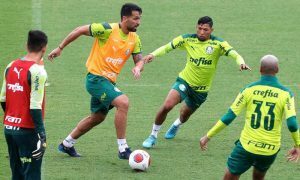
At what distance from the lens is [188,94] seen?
14.3 meters

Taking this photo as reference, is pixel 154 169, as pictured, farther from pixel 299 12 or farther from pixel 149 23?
pixel 299 12

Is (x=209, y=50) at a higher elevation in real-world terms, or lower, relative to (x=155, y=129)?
higher

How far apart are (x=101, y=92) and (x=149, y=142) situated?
4.76 ft

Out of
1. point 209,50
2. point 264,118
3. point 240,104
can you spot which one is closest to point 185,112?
point 209,50

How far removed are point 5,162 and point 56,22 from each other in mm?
9094

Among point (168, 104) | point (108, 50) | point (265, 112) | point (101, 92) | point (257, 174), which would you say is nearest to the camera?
point (265, 112)

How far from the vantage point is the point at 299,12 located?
22.7 metres

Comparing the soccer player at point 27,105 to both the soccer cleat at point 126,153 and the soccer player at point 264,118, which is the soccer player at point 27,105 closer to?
the soccer player at point 264,118

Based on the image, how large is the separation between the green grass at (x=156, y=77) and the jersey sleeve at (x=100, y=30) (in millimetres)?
1892

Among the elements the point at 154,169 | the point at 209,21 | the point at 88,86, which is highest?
the point at 209,21

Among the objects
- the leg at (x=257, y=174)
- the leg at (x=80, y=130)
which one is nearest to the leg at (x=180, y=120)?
the leg at (x=80, y=130)

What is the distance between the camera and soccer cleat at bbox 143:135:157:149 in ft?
45.9

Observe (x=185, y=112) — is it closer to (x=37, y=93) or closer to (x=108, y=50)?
(x=108, y=50)

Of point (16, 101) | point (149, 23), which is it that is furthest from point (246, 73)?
point (16, 101)
